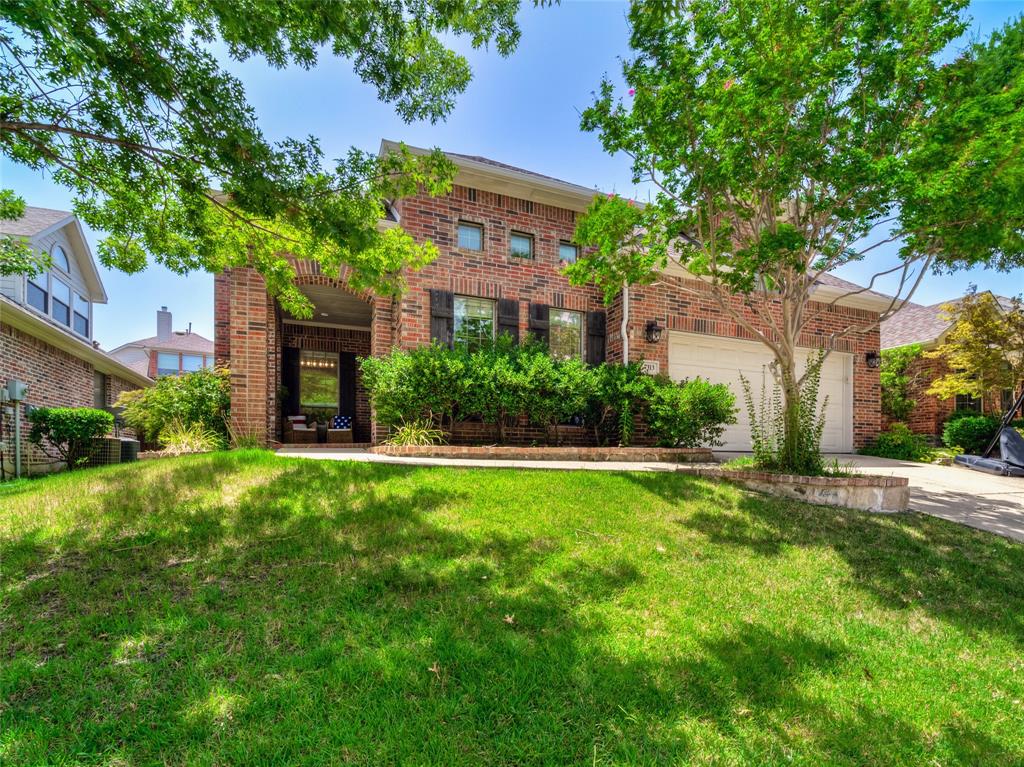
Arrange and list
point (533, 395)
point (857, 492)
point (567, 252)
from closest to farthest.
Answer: point (857, 492), point (533, 395), point (567, 252)

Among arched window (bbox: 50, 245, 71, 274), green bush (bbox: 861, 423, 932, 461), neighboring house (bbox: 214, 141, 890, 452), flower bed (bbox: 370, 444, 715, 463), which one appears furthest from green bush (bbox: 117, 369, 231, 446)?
green bush (bbox: 861, 423, 932, 461)

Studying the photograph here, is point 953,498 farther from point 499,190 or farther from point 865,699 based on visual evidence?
point 499,190

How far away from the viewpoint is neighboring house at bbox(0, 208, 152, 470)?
9047mm

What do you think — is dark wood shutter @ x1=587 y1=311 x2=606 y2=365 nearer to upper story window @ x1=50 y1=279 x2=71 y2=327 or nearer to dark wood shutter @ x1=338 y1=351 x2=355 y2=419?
dark wood shutter @ x1=338 y1=351 x2=355 y2=419

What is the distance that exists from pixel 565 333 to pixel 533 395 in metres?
2.47

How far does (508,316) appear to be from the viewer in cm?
873

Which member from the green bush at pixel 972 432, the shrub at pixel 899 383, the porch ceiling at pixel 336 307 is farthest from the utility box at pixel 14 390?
the shrub at pixel 899 383

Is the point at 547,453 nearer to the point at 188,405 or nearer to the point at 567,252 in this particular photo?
the point at 567,252

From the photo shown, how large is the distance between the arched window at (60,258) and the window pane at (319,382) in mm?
7718

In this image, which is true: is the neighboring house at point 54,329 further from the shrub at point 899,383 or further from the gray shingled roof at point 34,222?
the shrub at point 899,383

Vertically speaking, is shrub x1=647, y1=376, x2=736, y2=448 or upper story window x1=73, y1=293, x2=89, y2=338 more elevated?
upper story window x1=73, y1=293, x2=89, y2=338

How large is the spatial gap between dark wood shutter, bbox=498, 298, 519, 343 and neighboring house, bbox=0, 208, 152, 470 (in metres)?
8.12

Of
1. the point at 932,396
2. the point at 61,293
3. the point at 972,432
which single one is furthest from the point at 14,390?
the point at 932,396

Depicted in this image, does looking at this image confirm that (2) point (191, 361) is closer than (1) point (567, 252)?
No
